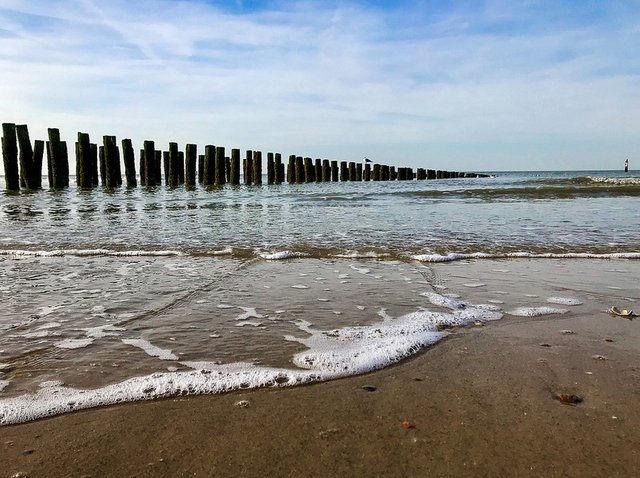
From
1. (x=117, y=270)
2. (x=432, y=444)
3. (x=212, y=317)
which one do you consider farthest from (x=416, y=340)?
(x=117, y=270)

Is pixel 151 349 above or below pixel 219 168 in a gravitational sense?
below

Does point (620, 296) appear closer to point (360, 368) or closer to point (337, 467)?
point (360, 368)

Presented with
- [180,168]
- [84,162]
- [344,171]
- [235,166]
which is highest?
[344,171]

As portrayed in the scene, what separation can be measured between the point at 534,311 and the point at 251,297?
71.7 inches

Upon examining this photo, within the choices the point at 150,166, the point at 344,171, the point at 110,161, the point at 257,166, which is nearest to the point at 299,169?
the point at 257,166

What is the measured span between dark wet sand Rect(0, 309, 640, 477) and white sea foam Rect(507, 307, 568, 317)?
2.68ft

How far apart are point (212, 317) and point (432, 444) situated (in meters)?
1.71

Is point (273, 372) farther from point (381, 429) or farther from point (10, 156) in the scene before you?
point (10, 156)

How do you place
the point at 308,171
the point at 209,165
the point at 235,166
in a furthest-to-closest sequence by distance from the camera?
the point at 308,171 → the point at 235,166 → the point at 209,165

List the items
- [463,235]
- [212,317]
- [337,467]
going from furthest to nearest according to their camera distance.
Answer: [463,235], [212,317], [337,467]

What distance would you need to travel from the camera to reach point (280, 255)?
16.5ft

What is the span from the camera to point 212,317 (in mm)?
2850

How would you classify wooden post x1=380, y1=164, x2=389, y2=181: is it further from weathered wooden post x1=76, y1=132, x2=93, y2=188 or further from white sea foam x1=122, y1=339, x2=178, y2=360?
white sea foam x1=122, y1=339, x2=178, y2=360

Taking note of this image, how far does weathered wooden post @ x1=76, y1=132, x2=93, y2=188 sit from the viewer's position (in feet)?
67.5
